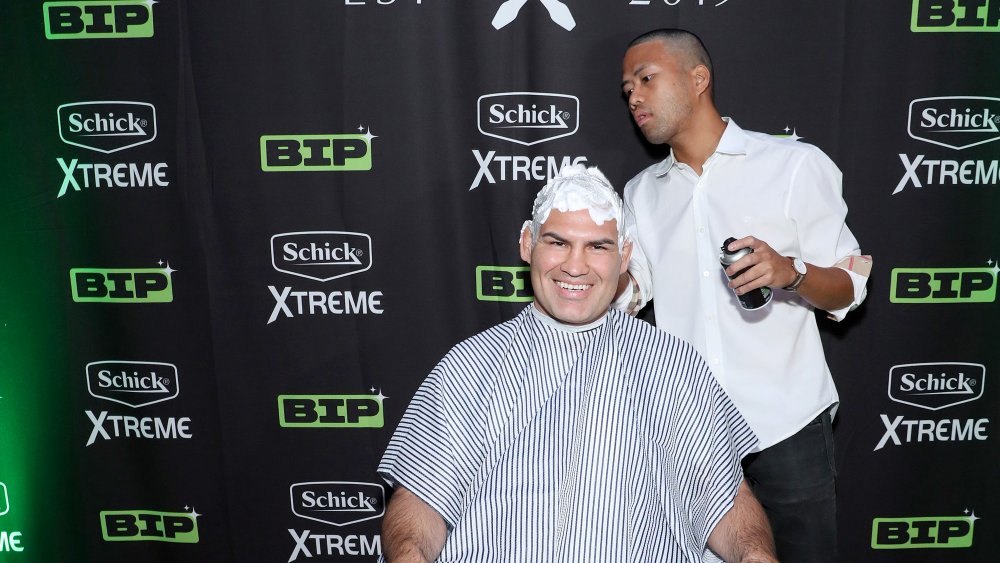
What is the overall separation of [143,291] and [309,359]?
632 mm

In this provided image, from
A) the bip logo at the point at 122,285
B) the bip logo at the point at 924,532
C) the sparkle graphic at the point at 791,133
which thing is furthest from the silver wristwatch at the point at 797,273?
the bip logo at the point at 122,285

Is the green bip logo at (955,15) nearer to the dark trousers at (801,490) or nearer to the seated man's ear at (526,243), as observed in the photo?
the dark trousers at (801,490)

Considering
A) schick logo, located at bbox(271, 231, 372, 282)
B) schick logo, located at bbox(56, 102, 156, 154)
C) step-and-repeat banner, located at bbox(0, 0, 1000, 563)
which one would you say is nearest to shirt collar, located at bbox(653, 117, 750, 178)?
step-and-repeat banner, located at bbox(0, 0, 1000, 563)

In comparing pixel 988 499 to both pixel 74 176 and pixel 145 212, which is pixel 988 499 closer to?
pixel 145 212

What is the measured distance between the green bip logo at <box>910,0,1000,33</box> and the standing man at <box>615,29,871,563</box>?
695 mm

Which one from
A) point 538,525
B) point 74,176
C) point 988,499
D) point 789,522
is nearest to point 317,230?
point 74,176

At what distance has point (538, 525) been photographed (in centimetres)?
168

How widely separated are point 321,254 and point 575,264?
1190 millimetres

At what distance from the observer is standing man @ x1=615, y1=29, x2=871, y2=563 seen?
84.4 inches

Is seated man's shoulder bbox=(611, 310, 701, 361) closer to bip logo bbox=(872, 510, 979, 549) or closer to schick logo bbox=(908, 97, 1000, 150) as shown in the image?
schick logo bbox=(908, 97, 1000, 150)

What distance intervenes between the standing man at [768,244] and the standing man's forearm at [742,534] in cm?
45

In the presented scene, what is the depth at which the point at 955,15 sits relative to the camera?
2428 mm

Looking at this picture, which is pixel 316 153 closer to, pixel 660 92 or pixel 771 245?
pixel 660 92

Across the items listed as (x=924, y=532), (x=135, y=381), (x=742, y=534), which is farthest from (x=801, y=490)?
(x=135, y=381)
